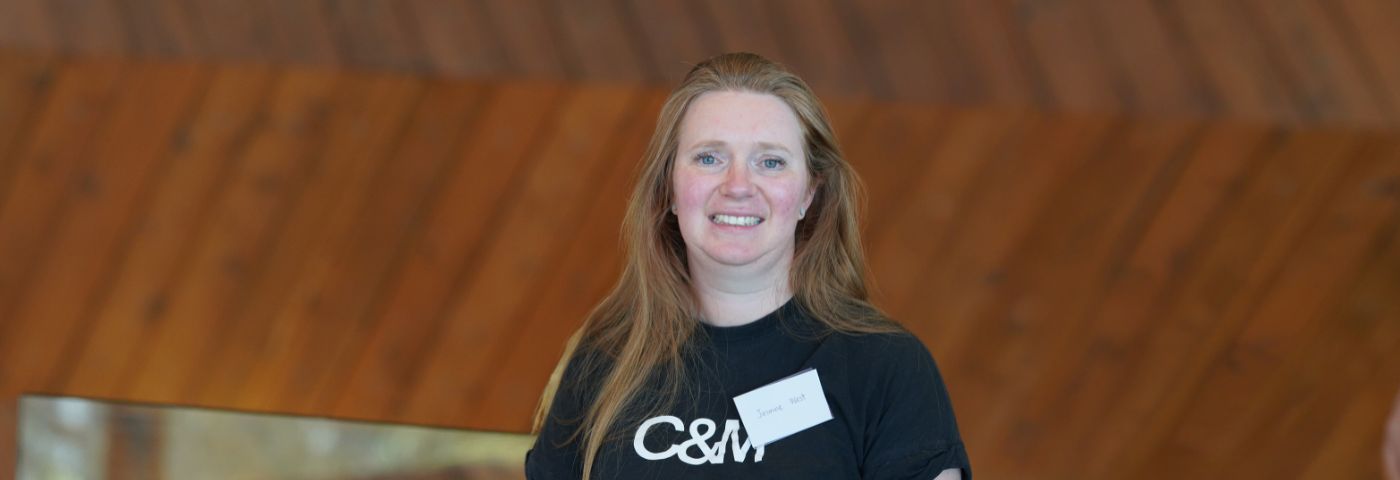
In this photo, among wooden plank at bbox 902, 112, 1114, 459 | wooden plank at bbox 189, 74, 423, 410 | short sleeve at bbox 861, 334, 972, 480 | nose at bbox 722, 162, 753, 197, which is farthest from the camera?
wooden plank at bbox 189, 74, 423, 410

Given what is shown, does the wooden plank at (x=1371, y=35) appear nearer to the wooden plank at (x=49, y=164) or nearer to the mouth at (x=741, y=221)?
the mouth at (x=741, y=221)

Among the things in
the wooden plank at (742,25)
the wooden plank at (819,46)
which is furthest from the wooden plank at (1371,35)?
the wooden plank at (742,25)

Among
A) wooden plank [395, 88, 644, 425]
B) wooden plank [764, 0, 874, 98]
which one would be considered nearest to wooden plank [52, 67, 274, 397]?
wooden plank [395, 88, 644, 425]

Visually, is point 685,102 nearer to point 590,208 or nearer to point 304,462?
point 590,208

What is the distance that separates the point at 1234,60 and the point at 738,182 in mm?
1896

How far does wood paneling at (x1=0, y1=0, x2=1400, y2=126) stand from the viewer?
3.21 m

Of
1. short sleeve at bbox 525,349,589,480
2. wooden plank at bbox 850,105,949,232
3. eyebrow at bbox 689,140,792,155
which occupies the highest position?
wooden plank at bbox 850,105,949,232

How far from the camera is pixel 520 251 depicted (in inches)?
137

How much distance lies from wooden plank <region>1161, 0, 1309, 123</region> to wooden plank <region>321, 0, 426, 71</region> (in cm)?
166

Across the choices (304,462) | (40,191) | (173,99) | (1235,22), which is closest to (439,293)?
(304,462)

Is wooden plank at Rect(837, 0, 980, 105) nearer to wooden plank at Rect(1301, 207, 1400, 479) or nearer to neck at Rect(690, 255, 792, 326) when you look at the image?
wooden plank at Rect(1301, 207, 1400, 479)

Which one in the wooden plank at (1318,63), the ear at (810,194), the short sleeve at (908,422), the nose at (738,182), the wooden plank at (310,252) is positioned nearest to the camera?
the short sleeve at (908,422)

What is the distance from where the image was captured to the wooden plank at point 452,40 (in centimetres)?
333

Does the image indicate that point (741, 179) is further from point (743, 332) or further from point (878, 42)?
point (878, 42)
